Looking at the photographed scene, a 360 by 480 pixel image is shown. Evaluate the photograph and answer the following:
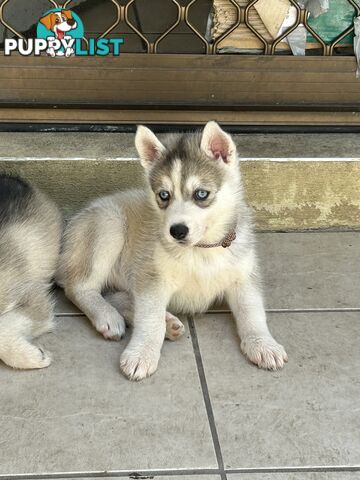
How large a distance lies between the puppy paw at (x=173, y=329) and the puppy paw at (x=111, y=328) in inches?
9.7

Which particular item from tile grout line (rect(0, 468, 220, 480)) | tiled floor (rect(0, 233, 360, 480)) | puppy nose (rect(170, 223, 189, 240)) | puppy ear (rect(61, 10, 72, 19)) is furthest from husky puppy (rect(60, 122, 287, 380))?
puppy ear (rect(61, 10, 72, 19))

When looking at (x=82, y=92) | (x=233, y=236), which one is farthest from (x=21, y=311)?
(x=82, y=92)

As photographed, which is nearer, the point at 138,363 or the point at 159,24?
the point at 138,363

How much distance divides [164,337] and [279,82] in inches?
88.7

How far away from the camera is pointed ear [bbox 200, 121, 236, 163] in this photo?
380 cm

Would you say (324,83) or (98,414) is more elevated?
(324,83)

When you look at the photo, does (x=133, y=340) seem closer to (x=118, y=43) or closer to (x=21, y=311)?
(x=21, y=311)

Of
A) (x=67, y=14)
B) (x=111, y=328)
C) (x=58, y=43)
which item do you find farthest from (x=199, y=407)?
(x=67, y=14)

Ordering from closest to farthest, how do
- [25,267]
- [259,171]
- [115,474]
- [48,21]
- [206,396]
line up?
[115,474]
[206,396]
[25,267]
[259,171]
[48,21]

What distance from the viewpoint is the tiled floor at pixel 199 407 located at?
3.09 m

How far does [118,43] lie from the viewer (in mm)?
5461

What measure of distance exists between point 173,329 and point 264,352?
50 centimetres

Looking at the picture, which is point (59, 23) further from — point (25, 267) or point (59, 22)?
point (25, 267)

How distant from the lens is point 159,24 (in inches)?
258
